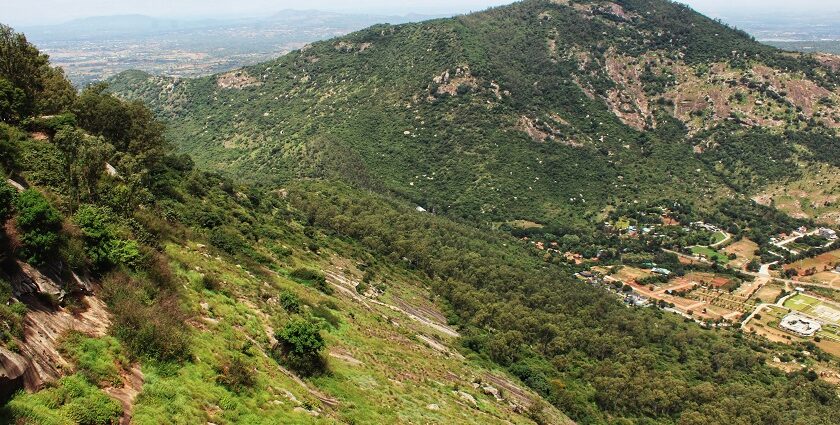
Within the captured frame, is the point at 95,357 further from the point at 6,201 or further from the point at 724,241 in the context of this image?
the point at 724,241

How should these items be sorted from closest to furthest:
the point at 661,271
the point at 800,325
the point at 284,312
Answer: the point at 284,312
the point at 800,325
the point at 661,271

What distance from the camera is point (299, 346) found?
30297 mm

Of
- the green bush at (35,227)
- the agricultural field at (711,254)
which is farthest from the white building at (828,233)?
the green bush at (35,227)

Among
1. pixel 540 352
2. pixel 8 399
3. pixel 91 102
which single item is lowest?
pixel 540 352

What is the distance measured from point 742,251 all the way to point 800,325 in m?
51.4

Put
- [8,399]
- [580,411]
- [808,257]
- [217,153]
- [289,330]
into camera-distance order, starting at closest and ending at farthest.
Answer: [8,399], [289,330], [580,411], [808,257], [217,153]

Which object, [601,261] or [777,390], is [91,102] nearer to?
[777,390]

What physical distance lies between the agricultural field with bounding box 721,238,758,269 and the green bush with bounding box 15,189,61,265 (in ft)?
646

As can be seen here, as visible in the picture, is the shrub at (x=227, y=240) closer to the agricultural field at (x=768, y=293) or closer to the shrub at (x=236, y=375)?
the shrub at (x=236, y=375)

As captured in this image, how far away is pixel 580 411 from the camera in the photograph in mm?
69375

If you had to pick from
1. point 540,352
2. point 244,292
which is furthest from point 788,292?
point 244,292

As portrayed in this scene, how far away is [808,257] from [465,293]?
153679 mm

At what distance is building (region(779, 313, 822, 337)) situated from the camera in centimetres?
13275

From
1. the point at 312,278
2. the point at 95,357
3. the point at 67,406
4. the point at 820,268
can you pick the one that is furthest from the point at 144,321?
the point at 820,268
